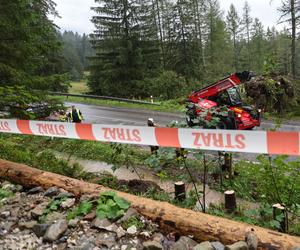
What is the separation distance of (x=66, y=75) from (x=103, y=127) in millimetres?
5726

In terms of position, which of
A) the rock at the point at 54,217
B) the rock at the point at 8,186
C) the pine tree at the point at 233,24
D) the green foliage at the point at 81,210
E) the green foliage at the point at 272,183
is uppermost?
the pine tree at the point at 233,24

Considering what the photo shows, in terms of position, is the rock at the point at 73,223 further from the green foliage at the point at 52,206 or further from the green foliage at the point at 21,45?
the green foliage at the point at 21,45

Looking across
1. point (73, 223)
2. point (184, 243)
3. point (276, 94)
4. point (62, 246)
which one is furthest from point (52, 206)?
point (276, 94)

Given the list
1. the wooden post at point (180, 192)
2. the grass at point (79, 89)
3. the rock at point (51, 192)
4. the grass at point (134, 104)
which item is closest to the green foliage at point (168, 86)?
the grass at point (134, 104)

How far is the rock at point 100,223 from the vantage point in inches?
178

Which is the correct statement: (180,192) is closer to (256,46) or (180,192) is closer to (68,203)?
(68,203)

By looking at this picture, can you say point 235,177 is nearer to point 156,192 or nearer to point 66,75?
point 156,192

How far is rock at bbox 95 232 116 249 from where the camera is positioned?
13.8 ft

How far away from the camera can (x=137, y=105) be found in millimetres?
25516

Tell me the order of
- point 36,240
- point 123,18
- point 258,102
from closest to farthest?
1. point 36,240
2. point 258,102
3. point 123,18

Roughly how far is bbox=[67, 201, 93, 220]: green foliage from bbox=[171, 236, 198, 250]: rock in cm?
157

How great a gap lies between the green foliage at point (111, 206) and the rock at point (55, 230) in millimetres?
526

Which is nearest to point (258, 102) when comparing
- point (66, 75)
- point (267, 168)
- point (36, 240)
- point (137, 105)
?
point (137, 105)

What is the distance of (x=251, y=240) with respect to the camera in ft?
12.8
